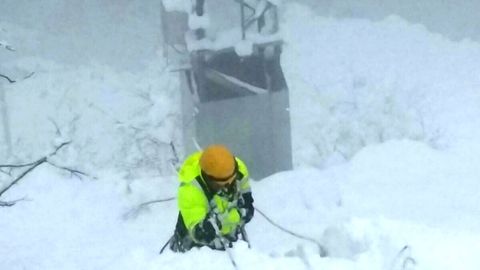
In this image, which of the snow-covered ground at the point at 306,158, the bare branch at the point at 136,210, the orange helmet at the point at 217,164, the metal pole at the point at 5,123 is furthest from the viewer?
the metal pole at the point at 5,123

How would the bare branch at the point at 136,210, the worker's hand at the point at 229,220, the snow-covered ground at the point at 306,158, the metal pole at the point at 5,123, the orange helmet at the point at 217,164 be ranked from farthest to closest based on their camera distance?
the metal pole at the point at 5,123 < the bare branch at the point at 136,210 < the snow-covered ground at the point at 306,158 < the worker's hand at the point at 229,220 < the orange helmet at the point at 217,164

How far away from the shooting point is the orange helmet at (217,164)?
4.18m

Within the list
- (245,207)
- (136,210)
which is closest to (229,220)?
(245,207)

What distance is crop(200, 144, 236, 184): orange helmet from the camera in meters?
4.18

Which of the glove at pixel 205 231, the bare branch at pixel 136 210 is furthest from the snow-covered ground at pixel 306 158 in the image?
the glove at pixel 205 231

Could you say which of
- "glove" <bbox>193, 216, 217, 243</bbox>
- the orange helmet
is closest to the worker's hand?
"glove" <bbox>193, 216, 217, 243</bbox>

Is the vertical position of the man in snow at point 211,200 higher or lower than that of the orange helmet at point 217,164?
lower

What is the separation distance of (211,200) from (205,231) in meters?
0.19

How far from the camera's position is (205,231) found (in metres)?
4.28

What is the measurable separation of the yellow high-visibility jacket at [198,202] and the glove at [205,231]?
0.02 m

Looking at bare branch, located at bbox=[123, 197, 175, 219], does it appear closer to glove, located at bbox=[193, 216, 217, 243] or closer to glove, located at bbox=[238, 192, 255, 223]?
glove, located at bbox=[238, 192, 255, 223]

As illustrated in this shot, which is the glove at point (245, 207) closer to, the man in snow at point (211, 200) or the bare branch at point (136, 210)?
the man in snow at point (211, 200)

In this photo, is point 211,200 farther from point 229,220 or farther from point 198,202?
point 229,220

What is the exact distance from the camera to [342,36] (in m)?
21.6
